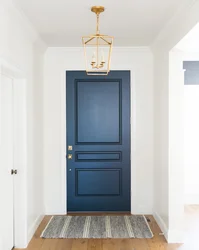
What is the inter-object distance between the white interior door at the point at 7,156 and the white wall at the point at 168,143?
180 cm

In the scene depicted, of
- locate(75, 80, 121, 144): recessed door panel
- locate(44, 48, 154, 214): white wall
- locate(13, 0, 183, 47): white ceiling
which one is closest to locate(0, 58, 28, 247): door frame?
locate(13, 0, 183, 47): white ceiling

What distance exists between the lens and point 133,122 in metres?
4.62

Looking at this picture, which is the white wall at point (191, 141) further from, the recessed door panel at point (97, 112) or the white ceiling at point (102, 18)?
the white ceiling at point (102, 18)

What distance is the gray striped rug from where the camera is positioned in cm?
378

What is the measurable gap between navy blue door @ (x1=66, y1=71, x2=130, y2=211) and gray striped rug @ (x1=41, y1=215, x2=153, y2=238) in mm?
324

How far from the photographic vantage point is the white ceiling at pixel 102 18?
9.18 feet

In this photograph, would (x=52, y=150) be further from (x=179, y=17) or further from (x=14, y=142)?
(x=179, y=17)

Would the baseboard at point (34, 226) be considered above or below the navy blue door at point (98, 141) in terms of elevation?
below

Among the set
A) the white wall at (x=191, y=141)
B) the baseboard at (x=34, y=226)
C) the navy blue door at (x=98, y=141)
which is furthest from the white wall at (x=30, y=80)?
the white wall at (x=191, y=141)

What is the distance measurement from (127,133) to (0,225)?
2.49 meters

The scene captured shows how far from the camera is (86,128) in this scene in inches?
183

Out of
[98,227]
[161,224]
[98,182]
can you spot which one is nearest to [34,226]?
[98,227]

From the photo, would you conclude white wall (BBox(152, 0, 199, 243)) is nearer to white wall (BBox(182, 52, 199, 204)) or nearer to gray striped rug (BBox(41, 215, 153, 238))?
gray striped rug (BBox(41, 215, 153, 238))

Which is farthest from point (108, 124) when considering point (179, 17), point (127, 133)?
point (179, 17)
